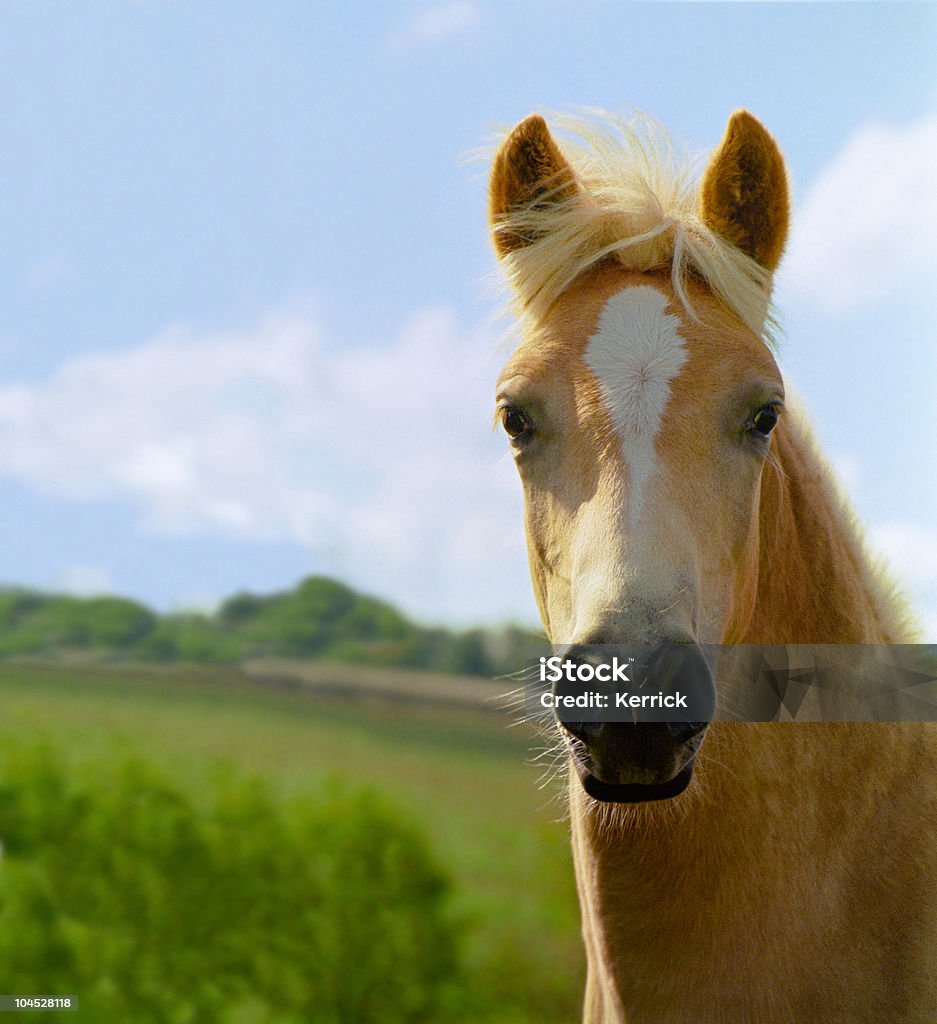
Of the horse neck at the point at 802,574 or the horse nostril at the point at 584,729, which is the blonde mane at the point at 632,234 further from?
the horse nostril at the point at 584,729

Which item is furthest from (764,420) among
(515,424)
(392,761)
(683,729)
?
(392,761)

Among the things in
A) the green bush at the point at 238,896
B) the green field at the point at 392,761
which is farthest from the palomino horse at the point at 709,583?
the green bush at the point at 238,896

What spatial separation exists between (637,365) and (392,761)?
552 centimetres

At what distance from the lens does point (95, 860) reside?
578 centimetres

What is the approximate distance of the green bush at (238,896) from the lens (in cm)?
541

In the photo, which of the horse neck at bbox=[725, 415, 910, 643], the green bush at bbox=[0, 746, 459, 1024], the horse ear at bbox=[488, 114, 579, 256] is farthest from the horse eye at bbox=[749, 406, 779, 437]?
the green bush at bbox=[0, 746, 459, 1024]

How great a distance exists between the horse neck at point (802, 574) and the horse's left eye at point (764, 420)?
0.42ft

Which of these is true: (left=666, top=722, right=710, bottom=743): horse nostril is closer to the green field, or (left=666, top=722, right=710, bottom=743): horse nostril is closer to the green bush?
the green field

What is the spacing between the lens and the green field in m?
5.82

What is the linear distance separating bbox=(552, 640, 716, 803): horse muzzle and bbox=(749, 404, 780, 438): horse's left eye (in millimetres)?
429

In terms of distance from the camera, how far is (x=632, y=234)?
167cm

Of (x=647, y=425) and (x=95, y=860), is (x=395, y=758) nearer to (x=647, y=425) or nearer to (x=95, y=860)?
(x=95, y=860)

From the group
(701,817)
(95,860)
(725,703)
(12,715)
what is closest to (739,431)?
(725,703)

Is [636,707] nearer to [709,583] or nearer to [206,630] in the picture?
[709,583]
